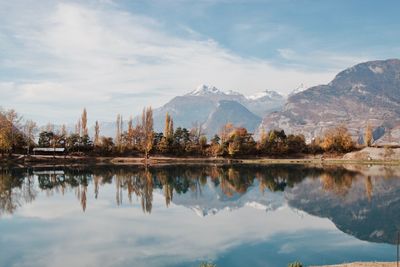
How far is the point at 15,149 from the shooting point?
352 ft

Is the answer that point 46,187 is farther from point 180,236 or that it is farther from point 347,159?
point 347,159

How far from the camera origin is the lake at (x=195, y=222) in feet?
78.5

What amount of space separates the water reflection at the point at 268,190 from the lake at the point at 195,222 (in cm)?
13

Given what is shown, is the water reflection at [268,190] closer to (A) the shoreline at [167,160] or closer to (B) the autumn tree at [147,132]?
(A) the shoreline at [167,160]

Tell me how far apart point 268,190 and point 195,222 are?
82.6 ft

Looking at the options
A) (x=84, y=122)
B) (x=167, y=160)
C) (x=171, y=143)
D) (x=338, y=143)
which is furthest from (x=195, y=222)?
(x=84, y=122)

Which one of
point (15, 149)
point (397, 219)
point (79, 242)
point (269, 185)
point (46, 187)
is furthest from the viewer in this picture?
point (15, 149)

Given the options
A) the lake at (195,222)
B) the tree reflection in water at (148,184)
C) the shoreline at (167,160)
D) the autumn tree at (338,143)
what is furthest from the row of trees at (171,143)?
the lake at (195,222)

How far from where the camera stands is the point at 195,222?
114ft

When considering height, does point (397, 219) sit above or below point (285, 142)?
below

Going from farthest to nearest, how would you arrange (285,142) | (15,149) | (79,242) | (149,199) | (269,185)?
(285,142), (15,149), (269,185), (149,199), (79,242)

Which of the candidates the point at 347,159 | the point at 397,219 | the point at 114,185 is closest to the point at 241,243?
the point at 397,219

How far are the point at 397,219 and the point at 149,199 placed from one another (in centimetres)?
2594

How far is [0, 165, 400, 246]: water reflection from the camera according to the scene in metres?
37.8
